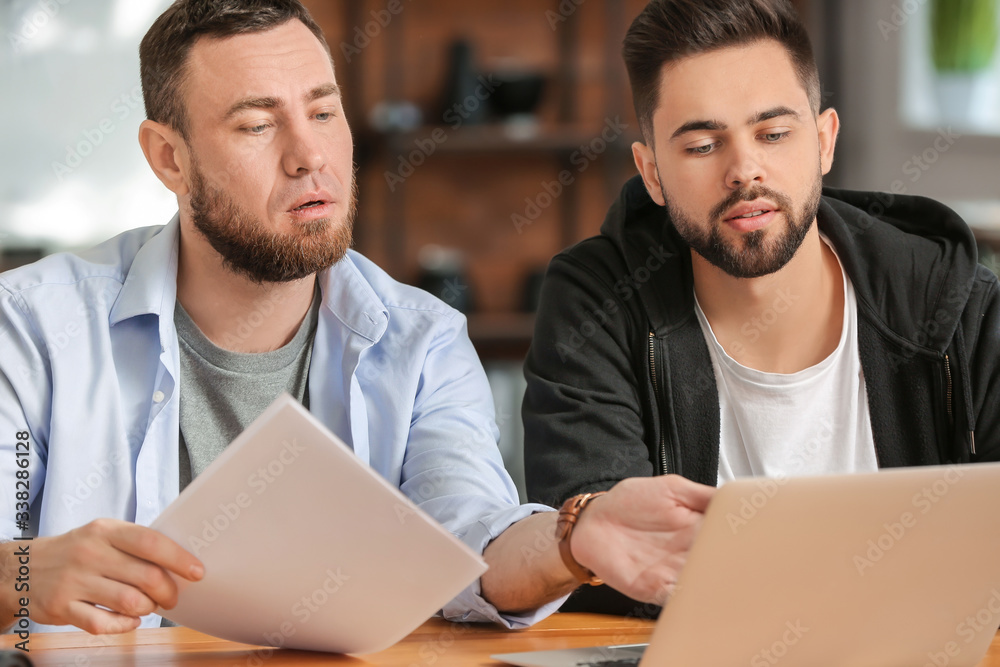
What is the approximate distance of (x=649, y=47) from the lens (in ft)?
4.66

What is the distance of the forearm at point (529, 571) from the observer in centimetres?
98

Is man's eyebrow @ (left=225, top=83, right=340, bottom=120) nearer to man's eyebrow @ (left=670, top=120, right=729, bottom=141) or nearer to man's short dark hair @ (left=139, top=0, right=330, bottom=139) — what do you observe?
man's short dark hair @ (left=139, top=0, right=330, bottom=139)

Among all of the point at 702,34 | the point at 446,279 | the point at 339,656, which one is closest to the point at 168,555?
the point at 339,656

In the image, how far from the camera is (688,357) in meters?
1.39

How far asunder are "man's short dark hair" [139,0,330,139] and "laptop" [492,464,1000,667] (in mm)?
959

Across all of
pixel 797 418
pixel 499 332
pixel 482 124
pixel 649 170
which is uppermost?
pixel 482 124

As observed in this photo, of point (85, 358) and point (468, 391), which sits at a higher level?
point (85, 358)

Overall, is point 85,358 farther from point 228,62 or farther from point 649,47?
point 649,47

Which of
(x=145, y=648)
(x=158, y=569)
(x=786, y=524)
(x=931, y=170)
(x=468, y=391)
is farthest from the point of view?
(x=931, y=170)

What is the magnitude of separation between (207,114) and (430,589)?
82 cm

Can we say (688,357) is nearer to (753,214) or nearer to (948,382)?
(753,214)

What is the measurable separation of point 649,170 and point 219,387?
2.28 ft

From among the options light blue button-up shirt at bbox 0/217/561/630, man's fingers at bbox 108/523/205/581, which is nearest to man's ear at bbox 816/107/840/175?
light blue button-up shirt at bbox 0/217/561/630

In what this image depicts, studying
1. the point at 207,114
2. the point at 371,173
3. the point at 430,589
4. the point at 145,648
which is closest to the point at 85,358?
the point at 207,114
